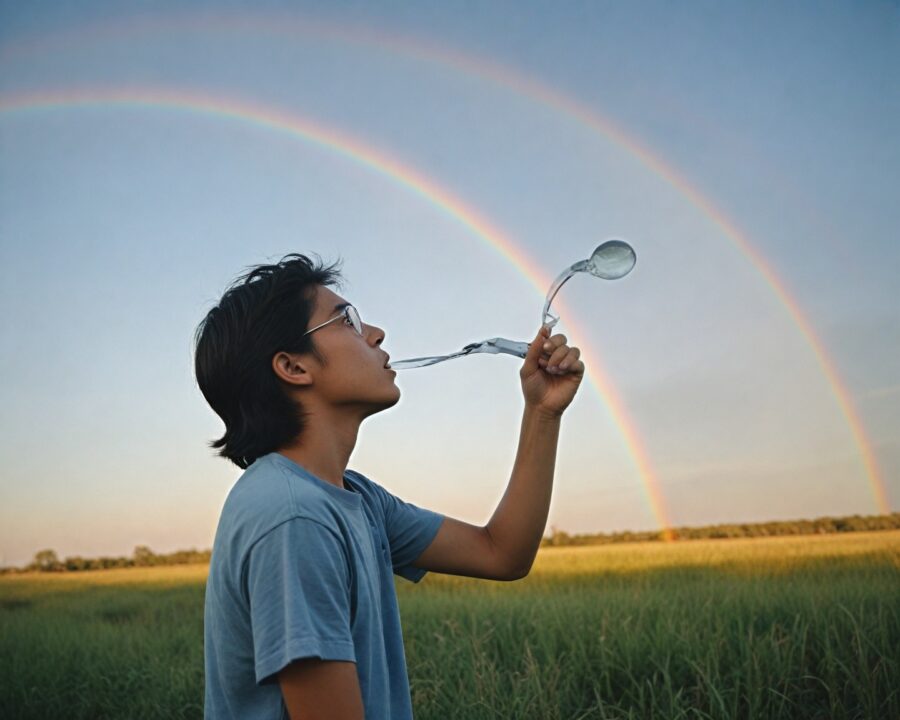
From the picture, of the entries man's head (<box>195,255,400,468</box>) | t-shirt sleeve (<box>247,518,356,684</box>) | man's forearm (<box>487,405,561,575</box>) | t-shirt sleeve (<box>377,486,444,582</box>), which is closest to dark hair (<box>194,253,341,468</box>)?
man's head (<box>195,255,400,468</box>)

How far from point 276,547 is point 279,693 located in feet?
0.84

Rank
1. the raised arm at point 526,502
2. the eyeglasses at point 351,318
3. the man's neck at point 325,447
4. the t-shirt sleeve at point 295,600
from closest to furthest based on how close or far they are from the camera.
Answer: the t-shirt sleeve at point 295,600, the man's neck at point 325,447, the eyeglasses at point 351,318, the raised arm at point 526,502

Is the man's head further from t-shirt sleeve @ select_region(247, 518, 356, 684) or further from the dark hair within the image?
t-shirt sleeve @ select_region(247, 518, 356, 684)

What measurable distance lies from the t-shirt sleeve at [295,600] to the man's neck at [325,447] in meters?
0.36

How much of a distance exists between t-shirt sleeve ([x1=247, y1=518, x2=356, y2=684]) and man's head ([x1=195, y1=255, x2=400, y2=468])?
0.44 metres

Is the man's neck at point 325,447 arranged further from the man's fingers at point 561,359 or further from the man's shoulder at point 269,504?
the man's fingers at point 561,359

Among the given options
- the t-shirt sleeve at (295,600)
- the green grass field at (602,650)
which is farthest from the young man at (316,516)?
the green grass field at (602,650)

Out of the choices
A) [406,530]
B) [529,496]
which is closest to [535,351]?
[529,496]

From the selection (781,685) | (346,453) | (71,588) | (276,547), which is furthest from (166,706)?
(71,588)

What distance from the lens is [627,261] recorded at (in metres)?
2.24

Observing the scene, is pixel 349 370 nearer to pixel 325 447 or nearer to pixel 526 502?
pixel 325 447

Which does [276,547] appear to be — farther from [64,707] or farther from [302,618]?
[64,707]

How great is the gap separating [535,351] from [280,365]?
59cm

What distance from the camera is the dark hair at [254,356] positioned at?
5.86 feet
